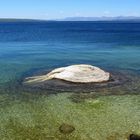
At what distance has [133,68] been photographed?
38.5 metres

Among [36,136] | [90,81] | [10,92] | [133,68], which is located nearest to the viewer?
[36,136]

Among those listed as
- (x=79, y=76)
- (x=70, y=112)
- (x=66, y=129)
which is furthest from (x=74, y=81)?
(x=66, y=129)

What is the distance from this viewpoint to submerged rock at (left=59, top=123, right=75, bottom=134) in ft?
63.5

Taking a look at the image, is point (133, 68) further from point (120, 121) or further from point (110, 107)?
point (120, 121)

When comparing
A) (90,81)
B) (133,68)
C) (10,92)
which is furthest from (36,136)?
(133,68)

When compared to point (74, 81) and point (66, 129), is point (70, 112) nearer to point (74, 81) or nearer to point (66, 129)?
point (66, 129)

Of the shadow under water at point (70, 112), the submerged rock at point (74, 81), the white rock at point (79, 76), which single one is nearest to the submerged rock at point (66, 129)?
the shadow under water at point (70, 112)

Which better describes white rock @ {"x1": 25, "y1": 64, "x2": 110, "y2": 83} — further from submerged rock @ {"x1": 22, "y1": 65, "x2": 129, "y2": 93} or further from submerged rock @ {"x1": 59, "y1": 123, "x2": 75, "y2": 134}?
submerged rock @ {"x1": 59, "y1": 123, "x2": 75, "y2": 134}

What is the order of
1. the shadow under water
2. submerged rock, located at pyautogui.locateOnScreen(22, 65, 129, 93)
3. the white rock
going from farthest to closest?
the white rock → submerged rock, located at pyautogui.locateOnScreen(22, 65, 129, 93) → the shadow under water

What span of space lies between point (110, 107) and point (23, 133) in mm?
7318

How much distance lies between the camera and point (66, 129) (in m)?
19.5

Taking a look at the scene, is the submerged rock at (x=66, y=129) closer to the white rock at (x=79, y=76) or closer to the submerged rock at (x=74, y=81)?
the submerged rock at (x=74, y=81)

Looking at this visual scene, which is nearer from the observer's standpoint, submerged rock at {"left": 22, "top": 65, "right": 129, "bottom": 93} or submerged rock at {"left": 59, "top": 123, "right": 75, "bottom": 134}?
submerged rock at {"left": 59, "top": 123, "right": 75, "bottom": 134}

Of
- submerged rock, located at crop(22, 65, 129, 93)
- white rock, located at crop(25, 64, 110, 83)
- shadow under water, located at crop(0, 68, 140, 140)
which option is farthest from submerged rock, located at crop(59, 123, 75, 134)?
white rock, located at crop(25, 64, 110, 83)
